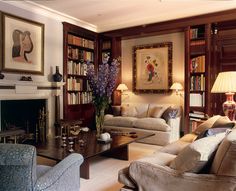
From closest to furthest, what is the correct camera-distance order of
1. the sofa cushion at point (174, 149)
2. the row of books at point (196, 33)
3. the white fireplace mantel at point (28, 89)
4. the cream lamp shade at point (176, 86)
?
the sofa cushion at point (174, 149)
the white fireplace mantel at point (28, 89)
the row of books at point (196, 33)
the cream lamp shade at point (176, 86)

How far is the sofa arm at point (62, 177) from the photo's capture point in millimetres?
1509

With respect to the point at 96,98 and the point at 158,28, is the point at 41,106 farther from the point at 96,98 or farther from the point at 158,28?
the point at 158,28

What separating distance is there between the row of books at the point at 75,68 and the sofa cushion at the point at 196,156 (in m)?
3.88

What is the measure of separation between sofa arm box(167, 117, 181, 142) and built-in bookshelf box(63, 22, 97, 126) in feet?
6.61

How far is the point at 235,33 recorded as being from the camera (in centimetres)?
459

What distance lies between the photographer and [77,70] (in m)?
5.51

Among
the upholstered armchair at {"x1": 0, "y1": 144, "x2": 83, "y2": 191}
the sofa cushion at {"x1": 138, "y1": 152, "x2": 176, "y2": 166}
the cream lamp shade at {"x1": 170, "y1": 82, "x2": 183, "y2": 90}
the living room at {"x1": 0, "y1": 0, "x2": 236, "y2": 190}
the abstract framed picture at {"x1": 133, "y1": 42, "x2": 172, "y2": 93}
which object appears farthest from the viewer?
the abstract framed picture at {"x1": 133, "y1": 42, "x2": 172, "y2": 93}

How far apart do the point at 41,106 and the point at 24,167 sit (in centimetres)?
357

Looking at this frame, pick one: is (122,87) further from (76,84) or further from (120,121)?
(76,84)

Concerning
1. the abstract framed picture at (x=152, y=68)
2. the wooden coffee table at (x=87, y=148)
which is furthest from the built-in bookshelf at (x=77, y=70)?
the wooden coffee table at (x=87, y=148)

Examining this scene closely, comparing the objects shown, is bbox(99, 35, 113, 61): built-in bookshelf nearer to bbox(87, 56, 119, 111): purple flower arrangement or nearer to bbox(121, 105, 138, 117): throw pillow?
bbox(121, 105, 138, 117): throw pillow

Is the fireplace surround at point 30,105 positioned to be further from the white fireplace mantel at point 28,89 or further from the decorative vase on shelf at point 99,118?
the decorative vase on shelf at point 99,118

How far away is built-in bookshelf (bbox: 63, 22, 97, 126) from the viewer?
519 centimetres

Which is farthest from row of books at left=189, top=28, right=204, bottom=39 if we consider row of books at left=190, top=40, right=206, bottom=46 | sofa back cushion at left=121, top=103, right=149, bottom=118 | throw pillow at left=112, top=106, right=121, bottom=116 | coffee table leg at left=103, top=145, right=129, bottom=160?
coffee table leg at left=103, top=145, right=129, bottom=160
